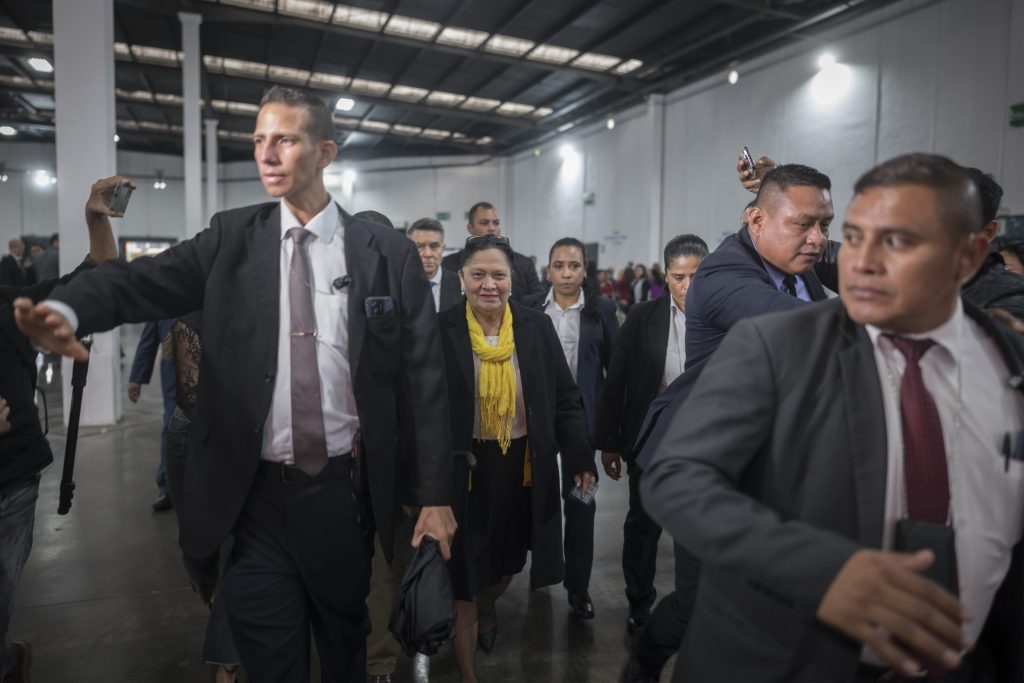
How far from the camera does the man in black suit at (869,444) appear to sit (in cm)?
118

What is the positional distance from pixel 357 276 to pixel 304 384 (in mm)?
333

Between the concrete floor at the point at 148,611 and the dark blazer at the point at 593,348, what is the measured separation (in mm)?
999

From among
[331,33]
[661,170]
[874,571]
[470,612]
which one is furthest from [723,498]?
[661,170]

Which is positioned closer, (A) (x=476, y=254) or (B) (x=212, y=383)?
(B) (x=212, y=383)

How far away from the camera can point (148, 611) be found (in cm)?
335

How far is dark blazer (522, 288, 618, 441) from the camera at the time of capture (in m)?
4.12

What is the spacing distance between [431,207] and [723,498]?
22392 mm

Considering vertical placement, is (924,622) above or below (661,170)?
below

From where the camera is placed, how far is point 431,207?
74.8 feet

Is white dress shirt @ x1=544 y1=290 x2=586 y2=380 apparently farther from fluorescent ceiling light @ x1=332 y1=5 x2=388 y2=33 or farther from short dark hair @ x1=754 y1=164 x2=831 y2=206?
fluorescent ceiling light @ x1=332 y1=5 x2=388 y2=33

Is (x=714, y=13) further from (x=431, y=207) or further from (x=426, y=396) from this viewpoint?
(x=431, y=207)

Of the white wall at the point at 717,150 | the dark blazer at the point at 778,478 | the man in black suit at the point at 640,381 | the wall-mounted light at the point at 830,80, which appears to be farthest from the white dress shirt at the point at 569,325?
the wall-mounted light at the point at 830,80

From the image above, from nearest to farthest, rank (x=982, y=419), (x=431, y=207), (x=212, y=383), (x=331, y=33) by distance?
(x=982, y=419)
(x=212, y=383)
(x=331, y=33)
(x=431, y=207)

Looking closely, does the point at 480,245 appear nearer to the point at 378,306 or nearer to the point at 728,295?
the point at 378,306
